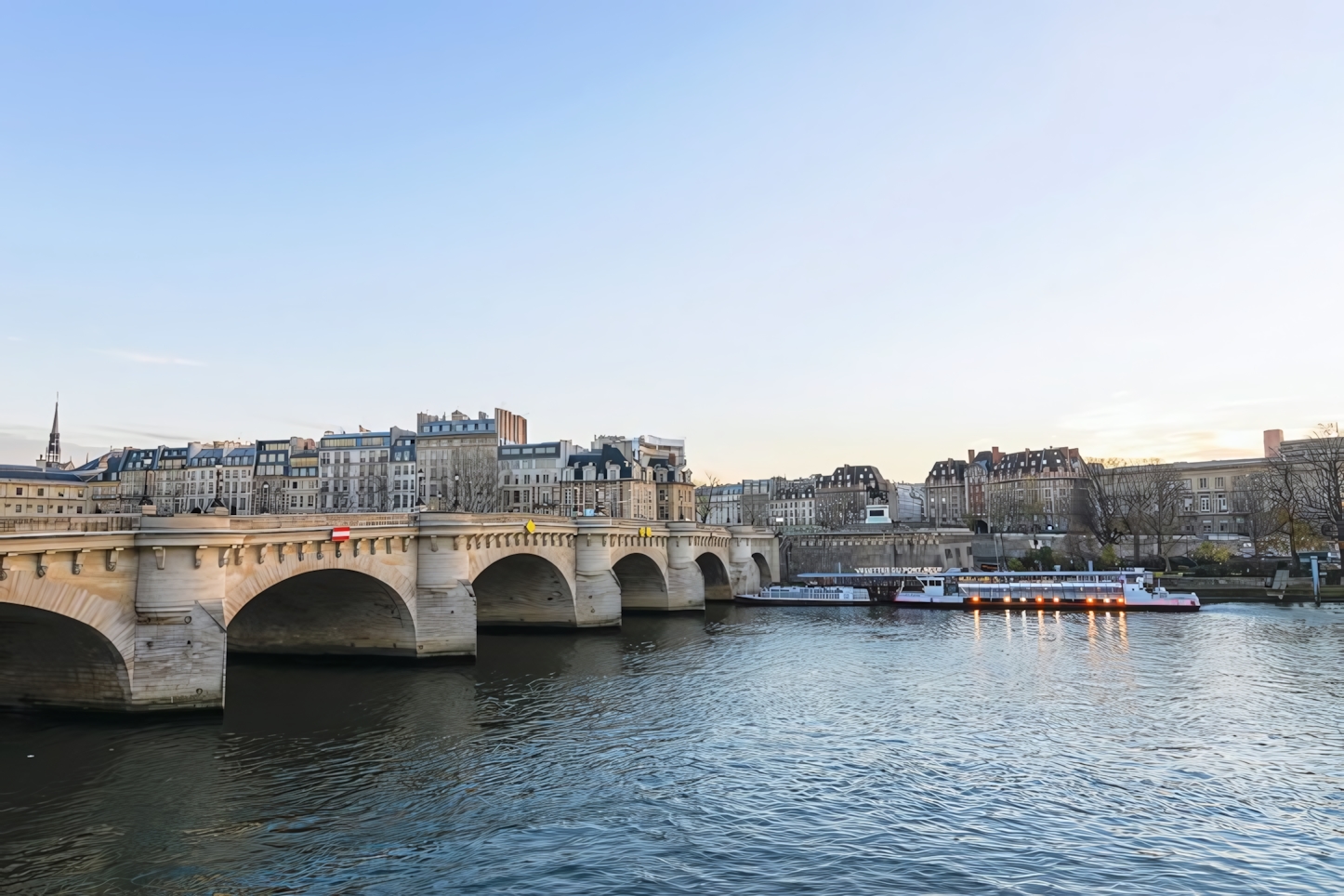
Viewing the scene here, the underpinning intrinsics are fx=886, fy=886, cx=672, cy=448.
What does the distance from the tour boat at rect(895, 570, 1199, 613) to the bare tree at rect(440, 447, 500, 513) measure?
49017mm

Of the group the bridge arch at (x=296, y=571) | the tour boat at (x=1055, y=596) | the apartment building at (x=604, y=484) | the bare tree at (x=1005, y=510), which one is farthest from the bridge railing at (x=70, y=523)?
the bare tree at (x=1005, y=510)

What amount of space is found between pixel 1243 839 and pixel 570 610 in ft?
139

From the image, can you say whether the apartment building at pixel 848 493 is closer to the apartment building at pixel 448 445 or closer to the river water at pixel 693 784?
the apartment building at pixel 448 445

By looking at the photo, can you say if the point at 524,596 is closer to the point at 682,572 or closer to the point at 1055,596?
the point at 682,572

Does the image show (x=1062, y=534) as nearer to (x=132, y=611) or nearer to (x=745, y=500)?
(x=745, y=500)

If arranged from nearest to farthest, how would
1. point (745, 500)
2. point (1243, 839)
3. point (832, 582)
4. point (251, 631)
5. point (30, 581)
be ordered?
point (1243, 839) → point (30, 581) → point (251, 631) → point (832, 582) → point (745, 500)

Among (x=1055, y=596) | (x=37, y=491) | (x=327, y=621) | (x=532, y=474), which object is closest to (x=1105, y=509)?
(x=1055, y=596)

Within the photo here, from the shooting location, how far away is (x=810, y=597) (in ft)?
278

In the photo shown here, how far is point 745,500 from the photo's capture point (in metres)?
194

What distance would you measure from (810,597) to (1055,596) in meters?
21.8

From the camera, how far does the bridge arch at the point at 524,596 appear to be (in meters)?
56.6

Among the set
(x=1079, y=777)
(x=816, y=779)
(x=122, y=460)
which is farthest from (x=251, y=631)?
(x=122, y=460)

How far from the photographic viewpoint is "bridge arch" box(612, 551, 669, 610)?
239 feet

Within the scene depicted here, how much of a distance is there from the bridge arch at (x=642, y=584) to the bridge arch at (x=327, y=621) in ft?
104
